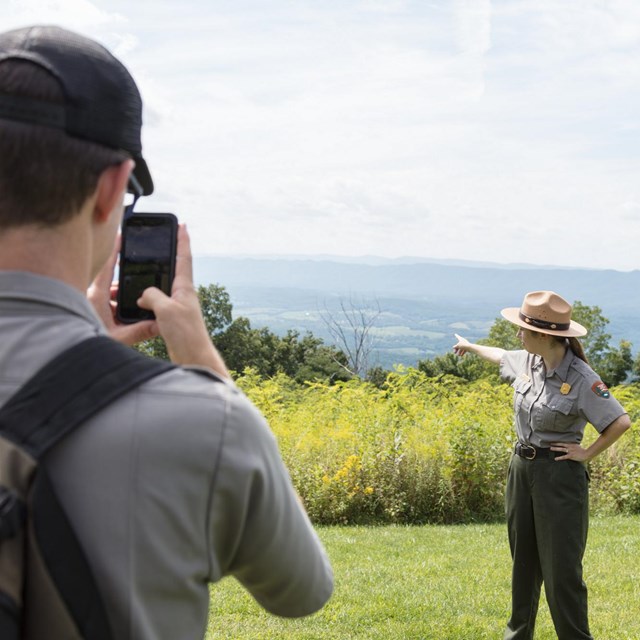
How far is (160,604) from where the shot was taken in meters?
0.90

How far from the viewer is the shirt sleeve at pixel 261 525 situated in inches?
35.1

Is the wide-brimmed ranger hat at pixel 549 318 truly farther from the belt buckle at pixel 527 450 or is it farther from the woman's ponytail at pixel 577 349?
the belt buckle at pixel 527 450

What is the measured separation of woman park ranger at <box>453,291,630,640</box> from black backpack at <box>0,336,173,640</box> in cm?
402

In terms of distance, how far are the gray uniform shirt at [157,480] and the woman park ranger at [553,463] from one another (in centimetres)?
387

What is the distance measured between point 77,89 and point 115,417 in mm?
365

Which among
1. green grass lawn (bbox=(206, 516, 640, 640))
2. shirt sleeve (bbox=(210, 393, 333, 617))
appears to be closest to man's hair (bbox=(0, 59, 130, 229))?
shirt sleeve (bbox=(210, 393, 333, 617))

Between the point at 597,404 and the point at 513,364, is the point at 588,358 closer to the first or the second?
the point at 513,364

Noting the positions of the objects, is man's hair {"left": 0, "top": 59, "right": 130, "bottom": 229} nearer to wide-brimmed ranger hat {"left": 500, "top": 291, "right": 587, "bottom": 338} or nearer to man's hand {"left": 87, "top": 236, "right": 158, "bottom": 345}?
man's hand {"left": 87, "top": 236, "right": 158, "bottom": 345}

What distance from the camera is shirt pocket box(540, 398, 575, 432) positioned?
15.3ft

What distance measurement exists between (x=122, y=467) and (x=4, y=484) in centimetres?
11

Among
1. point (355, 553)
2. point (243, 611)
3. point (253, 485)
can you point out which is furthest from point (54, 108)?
point (355, 553)

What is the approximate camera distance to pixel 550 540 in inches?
178

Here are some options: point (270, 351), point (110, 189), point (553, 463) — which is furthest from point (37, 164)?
point (270, 351)

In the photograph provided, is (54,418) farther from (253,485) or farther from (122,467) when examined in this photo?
(253,485)
